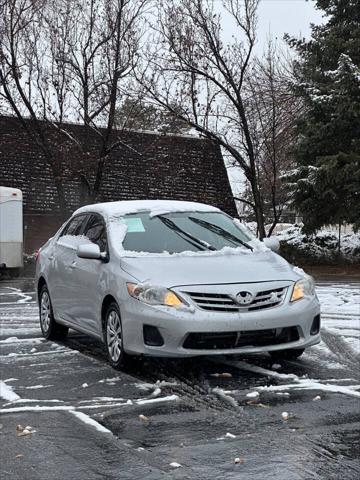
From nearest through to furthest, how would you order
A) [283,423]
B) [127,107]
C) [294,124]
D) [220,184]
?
1. [283,423]
2. [294,124]
3. [127,107]
4. [220,184]

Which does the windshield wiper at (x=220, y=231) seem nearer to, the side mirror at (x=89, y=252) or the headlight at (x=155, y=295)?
the side mirror at (x=89, y=252)

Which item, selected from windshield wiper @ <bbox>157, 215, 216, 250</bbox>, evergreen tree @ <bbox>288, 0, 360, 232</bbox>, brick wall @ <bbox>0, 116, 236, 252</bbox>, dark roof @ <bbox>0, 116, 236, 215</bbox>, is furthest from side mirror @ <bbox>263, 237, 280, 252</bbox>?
dark roof @ <bbox>0, 116, 236, 215</bbox>

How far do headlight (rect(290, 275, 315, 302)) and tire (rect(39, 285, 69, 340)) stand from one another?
323 centimetres

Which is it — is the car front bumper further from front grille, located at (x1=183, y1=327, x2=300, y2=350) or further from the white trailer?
the white trailer

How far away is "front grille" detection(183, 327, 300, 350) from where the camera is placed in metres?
6.29

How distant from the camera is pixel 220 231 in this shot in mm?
7836

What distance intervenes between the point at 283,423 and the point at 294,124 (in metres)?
19.2

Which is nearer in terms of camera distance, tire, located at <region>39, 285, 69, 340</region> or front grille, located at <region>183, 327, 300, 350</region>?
front grille, located at <region>183, 327, 300, 350</region>

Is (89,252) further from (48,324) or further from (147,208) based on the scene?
(48,324)

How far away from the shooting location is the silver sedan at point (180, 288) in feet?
20.7

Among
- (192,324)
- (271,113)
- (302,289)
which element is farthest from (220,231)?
(271,113)

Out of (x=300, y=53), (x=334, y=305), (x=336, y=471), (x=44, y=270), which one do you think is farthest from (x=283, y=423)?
(x=300, y=53)

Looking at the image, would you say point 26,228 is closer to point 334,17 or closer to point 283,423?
point 334,17

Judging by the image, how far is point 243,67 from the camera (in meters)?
25.9
